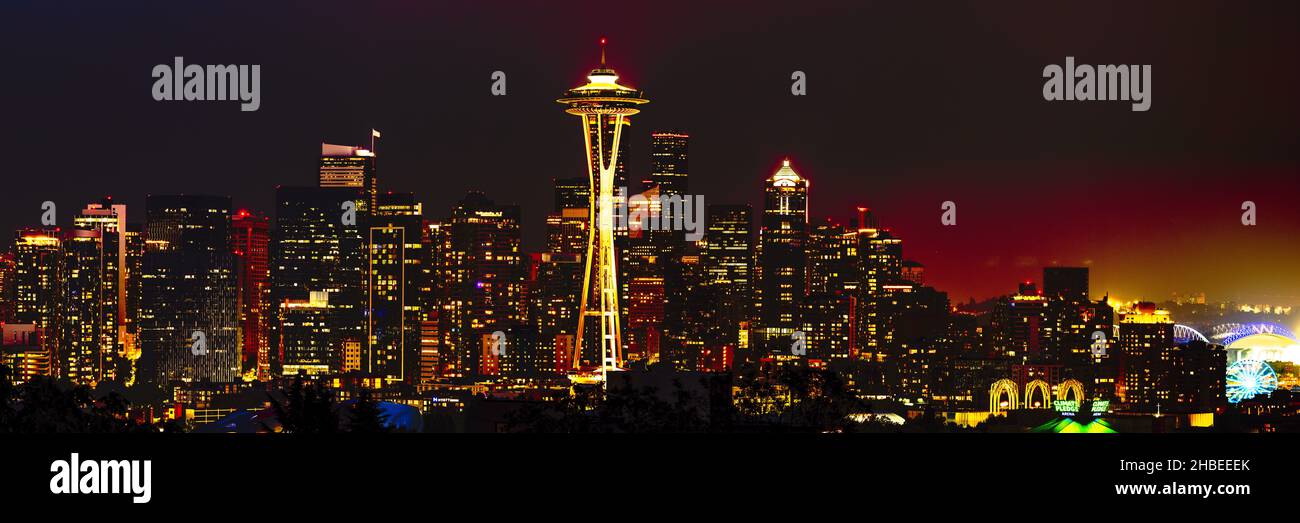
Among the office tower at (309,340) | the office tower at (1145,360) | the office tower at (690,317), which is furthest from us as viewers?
the office tower at (309,340)

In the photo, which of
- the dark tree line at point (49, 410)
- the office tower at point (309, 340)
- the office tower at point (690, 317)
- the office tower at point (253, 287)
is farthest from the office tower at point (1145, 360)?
Answer: the dark tree line at point (49, 410)

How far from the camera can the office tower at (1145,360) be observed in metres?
131

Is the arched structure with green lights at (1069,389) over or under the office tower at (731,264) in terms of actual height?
under

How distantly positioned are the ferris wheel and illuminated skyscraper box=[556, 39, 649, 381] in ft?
152

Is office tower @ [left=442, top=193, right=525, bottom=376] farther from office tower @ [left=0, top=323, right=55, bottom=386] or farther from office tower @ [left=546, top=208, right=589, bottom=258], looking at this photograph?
office tower @ [left=0, top=323, right=55, bottom=386]

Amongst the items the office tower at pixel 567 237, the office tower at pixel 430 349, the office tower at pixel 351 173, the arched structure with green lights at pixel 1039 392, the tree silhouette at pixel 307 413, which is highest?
the office tower at pixel 351 173

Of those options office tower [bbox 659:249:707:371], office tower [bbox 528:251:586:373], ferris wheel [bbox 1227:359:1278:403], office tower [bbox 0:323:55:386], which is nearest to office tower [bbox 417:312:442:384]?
office tower [bbox 528:251:586:373]

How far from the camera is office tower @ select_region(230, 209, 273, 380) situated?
15238 cm

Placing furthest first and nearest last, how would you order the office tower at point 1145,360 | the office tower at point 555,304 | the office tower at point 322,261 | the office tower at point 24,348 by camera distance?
the office tower at point 322,261 < the office tower at point 555,304 < the office tower at point 24,348 < the office tower at point 1145,360

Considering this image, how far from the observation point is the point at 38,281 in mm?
139750

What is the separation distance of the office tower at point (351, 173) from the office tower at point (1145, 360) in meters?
67.3

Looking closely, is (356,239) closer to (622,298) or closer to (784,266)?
(622,298)

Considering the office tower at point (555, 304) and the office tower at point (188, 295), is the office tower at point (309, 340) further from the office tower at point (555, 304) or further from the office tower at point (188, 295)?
the office tower at point (555, 304)
